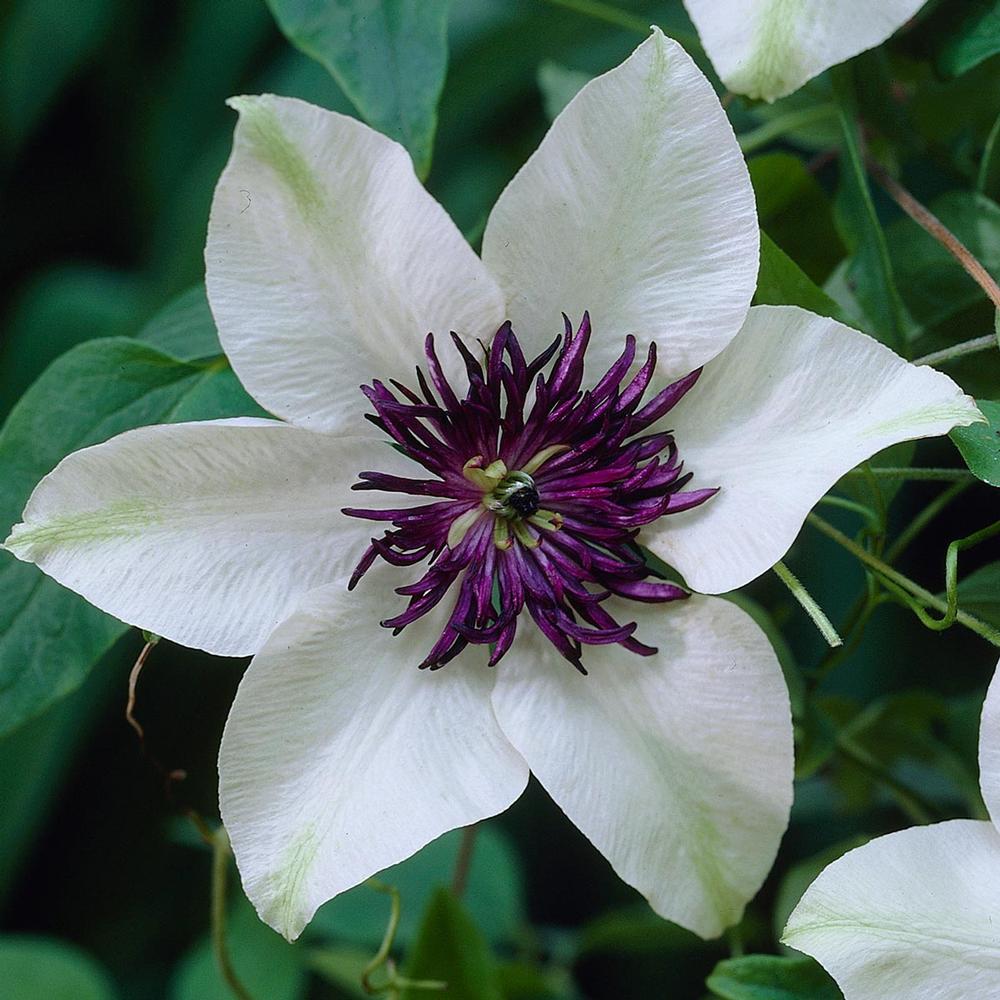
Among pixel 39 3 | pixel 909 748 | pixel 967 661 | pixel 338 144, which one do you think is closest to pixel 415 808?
pixel 338 144

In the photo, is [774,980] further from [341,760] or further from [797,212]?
[797,212]

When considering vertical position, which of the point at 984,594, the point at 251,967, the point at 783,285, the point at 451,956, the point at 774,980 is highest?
the point at 783,285

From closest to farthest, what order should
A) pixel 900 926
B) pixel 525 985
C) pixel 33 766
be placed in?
1. pixel 900 926
2. pixel 525 985
3. pixel 33 766

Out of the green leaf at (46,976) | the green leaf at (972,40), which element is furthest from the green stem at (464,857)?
the green leaf at (972,40)

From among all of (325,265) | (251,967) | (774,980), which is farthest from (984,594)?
(251,967)

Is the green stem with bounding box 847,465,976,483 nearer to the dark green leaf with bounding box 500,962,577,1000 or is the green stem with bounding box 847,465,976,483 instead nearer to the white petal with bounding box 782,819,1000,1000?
the white petal with bounding box 782,819,1000,1000

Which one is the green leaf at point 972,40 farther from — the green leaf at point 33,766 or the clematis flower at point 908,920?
the green leaf at point 33,766

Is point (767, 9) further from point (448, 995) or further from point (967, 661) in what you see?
point (967, 661)
